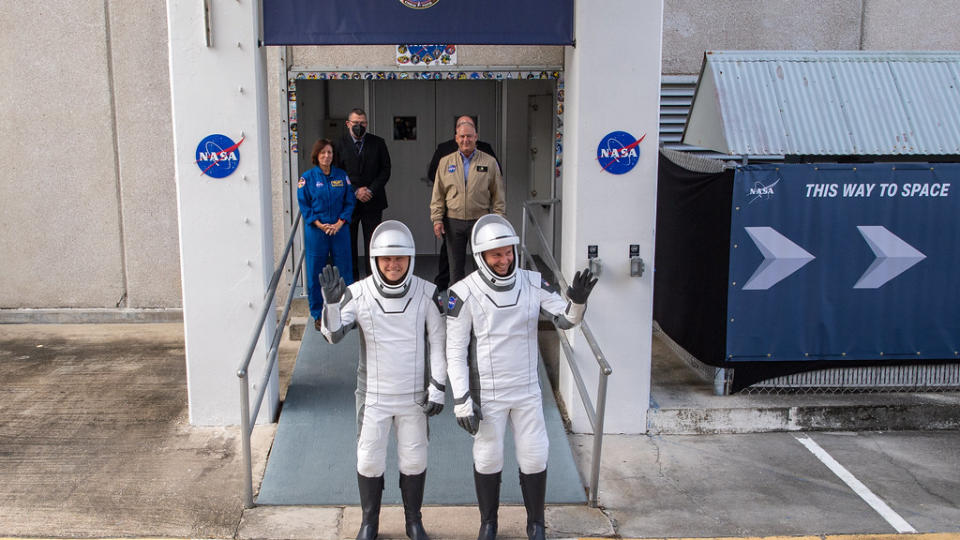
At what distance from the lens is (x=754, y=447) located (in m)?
6.83

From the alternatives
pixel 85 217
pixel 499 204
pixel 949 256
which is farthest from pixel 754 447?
pixel 85 217

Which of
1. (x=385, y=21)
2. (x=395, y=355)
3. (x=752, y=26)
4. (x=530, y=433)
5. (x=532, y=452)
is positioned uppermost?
(x=752, y=26)

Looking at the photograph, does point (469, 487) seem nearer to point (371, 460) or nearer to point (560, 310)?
point (371, 460)

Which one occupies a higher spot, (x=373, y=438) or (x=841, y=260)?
(x=841, y=260)

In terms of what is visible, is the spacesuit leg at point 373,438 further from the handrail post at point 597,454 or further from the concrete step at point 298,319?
the concrete step at point 298,319

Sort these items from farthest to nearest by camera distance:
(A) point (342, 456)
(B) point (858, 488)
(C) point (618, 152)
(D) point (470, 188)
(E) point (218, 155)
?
(D) point (470, 188) < (C) point (618, 152) < (E) point (218, 155) < (A) point (342, 456) < (B) point (858, 488)

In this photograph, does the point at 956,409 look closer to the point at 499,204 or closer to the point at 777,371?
the point at 777,371

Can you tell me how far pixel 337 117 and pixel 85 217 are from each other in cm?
294

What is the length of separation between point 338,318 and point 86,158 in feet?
19.4

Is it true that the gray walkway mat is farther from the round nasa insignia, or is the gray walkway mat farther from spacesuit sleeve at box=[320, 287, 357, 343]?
the round nasa insignia

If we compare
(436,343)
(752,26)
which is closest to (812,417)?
(436,343)

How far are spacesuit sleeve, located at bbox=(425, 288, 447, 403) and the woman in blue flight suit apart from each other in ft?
8.50

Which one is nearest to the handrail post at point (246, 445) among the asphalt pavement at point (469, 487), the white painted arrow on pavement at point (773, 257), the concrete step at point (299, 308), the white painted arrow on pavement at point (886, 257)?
the asphalt pavement at point (469, 487)

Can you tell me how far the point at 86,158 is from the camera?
9.52 m
